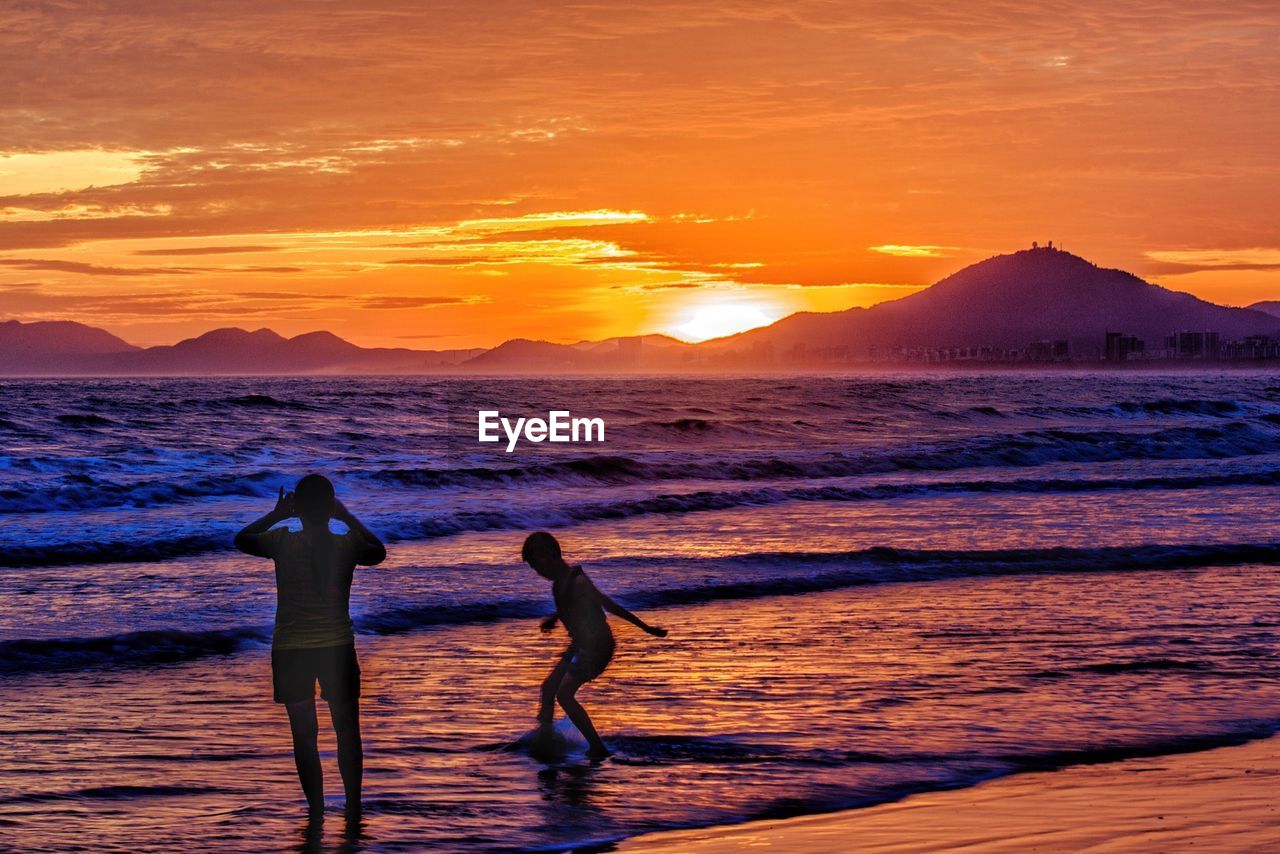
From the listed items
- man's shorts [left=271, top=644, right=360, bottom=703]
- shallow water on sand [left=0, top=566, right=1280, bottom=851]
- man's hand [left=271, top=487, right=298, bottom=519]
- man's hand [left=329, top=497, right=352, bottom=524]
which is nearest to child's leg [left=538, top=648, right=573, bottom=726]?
shallow water on sand [left=0, top=566, right=1280, bottom=851]

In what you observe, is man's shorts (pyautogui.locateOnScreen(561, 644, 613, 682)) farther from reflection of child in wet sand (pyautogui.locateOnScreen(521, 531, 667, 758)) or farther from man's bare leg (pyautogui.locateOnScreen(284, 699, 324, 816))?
man's bare leg (pyautogui.locateOnScreen(284, 699, 324, 816))

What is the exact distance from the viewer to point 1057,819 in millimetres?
7152

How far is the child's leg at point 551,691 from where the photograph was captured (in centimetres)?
876

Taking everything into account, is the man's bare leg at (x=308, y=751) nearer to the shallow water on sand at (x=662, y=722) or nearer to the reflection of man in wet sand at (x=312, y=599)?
the reflection of man in wet sand at (x=312, y=599)

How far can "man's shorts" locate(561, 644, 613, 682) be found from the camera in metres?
8.71

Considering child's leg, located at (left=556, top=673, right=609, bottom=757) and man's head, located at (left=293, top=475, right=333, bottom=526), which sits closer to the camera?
man's head, located at (left=293, top=475, right=333, bottom=526)

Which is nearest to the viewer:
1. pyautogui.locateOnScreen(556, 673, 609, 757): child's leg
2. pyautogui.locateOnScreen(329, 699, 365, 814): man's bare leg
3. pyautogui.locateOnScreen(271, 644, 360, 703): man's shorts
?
pyautogui.locateOnScreen(271, 644, 360, 703): man's shorts

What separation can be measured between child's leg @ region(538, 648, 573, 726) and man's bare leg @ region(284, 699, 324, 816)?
5.57 ft

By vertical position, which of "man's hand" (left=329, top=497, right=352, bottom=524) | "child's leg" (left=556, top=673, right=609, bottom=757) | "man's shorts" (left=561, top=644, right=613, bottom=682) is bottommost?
"child's leg" (left=556, top=673, right=609, bottom=757)

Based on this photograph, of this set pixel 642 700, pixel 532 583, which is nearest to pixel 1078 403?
pixel 532 583

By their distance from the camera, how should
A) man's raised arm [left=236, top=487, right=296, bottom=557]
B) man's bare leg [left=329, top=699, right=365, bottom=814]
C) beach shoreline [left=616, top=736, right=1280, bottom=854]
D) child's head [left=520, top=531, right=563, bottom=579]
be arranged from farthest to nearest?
child's head [left=520, top=531, right=563, bottom=579] < man's bare leg [left=329, top=699, right=365, bottom=814] < man's raised arm [left=236, top=487, right=296, bottom=557] < beach shoreline [left=616, top=736, right=1280, bottom=854]

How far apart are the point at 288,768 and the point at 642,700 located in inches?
108

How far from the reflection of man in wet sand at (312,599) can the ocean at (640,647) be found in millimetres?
640

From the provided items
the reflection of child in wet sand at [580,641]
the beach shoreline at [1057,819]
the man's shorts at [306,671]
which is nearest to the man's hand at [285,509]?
the man's shorts at [306,671]
